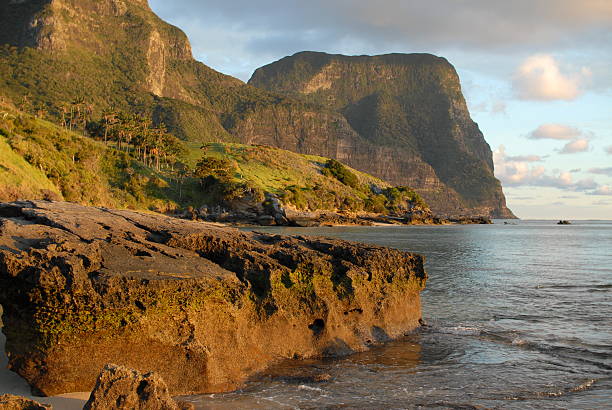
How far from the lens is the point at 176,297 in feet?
31.0

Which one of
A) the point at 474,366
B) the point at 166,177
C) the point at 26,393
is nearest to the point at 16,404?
the point at 26,393

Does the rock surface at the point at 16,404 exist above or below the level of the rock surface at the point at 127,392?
above

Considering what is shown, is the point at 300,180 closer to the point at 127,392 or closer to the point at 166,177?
the point at 166,177

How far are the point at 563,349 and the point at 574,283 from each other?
625 inches

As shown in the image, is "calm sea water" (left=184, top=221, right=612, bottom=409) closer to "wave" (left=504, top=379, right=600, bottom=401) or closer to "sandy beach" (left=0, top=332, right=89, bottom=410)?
"wave" (left=504, top=379, right=600, bottom=401)

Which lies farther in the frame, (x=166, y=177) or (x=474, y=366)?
(x=166, y=177)

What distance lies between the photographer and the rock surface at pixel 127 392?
21.3ft

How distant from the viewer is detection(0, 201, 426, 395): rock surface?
838 centimetres

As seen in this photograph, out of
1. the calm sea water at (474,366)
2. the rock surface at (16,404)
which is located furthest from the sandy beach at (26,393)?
the rock surface at (16,404)

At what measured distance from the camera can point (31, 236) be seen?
9938 mm

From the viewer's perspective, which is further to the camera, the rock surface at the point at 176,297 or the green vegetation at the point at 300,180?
the green vegetation at the point at 300,180

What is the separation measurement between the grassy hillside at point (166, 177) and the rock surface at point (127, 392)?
47407mm

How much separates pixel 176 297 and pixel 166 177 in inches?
4287

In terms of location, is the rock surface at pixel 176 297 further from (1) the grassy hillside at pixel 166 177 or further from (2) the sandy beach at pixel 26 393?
(1) the grassy hillside at pixel 166 177
